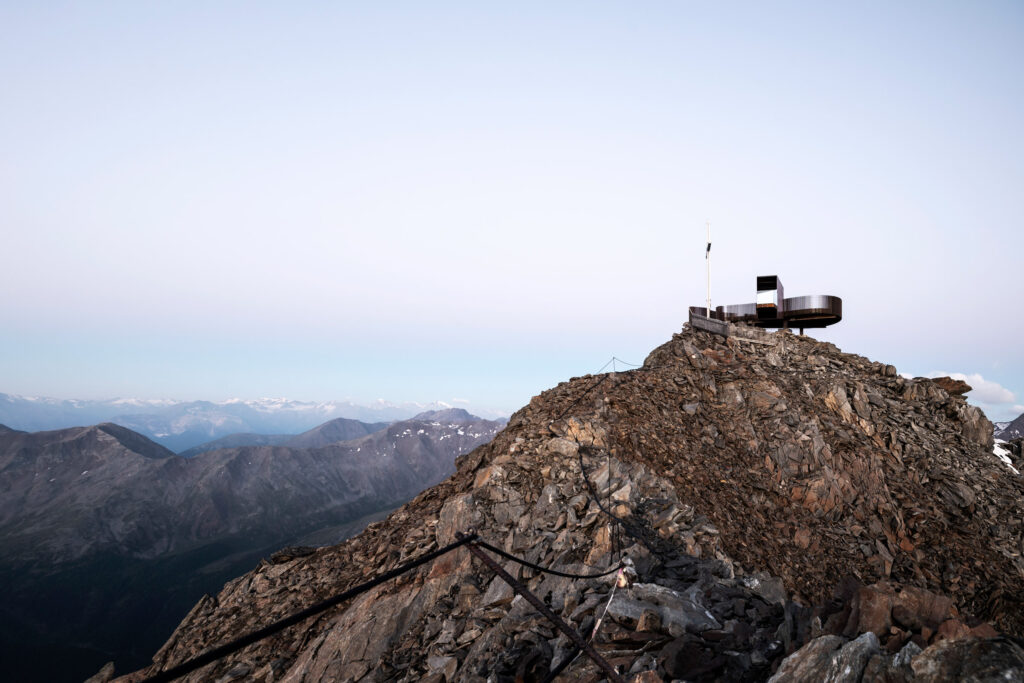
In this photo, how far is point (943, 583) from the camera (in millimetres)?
18359

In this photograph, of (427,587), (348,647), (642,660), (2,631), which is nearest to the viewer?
(642,660)

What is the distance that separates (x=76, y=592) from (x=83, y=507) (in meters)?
36.7

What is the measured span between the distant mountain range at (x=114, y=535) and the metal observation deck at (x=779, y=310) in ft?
451

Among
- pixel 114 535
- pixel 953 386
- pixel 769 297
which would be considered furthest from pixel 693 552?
pixel 114 535

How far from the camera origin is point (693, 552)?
1475cm

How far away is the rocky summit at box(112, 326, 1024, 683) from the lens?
8641mm

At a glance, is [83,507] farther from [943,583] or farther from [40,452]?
[943,583]

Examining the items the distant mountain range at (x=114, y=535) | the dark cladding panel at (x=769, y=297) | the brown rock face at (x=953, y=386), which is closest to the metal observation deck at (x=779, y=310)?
the dark cladding panel at (x=769, y=297)

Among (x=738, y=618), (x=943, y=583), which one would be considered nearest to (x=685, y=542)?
(x=738, y=618)

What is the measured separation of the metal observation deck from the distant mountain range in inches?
5413

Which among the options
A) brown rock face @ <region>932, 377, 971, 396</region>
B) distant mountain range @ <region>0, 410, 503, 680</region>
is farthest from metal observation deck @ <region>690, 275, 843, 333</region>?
distant mountain range @ <region>0, 410, 503, 680</region>

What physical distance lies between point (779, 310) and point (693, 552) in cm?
2778

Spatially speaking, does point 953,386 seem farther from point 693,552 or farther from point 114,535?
point 114,535

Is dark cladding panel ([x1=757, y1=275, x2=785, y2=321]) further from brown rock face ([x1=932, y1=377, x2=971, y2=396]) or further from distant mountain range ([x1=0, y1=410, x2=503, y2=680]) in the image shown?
distant mountain range ([x1=0, y1=410, x2=503, y2=680])
